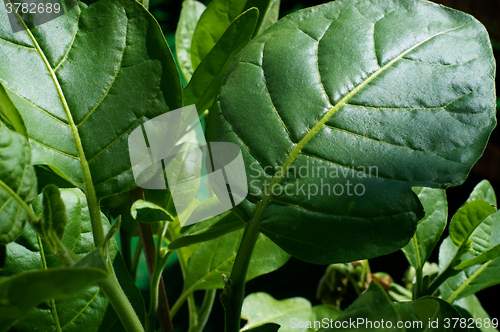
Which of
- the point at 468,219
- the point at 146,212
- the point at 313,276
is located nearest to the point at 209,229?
the point at 146,212

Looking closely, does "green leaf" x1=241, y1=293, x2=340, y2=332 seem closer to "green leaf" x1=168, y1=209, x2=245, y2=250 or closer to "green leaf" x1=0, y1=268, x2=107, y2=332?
"green leaf" x1=168, y1=209, x2=245, y2=250

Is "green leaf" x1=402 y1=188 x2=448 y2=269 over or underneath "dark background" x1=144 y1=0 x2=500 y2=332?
over

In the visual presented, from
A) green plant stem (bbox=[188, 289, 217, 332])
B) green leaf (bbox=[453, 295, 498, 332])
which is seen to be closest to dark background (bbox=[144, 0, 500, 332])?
green leaf (bbox=[453, 295, 498, 332])

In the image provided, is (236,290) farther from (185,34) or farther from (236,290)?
(185,34)

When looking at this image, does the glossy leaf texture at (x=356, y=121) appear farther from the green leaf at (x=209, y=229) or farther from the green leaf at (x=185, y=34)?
the green leaf at (x=185, y=34)

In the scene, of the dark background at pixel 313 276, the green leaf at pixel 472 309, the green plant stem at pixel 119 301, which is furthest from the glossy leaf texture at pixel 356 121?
the dark background at pixel 313 276

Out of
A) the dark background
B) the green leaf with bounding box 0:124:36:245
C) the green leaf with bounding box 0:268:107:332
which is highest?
the green leaf with bounding box 0:124:36:245
